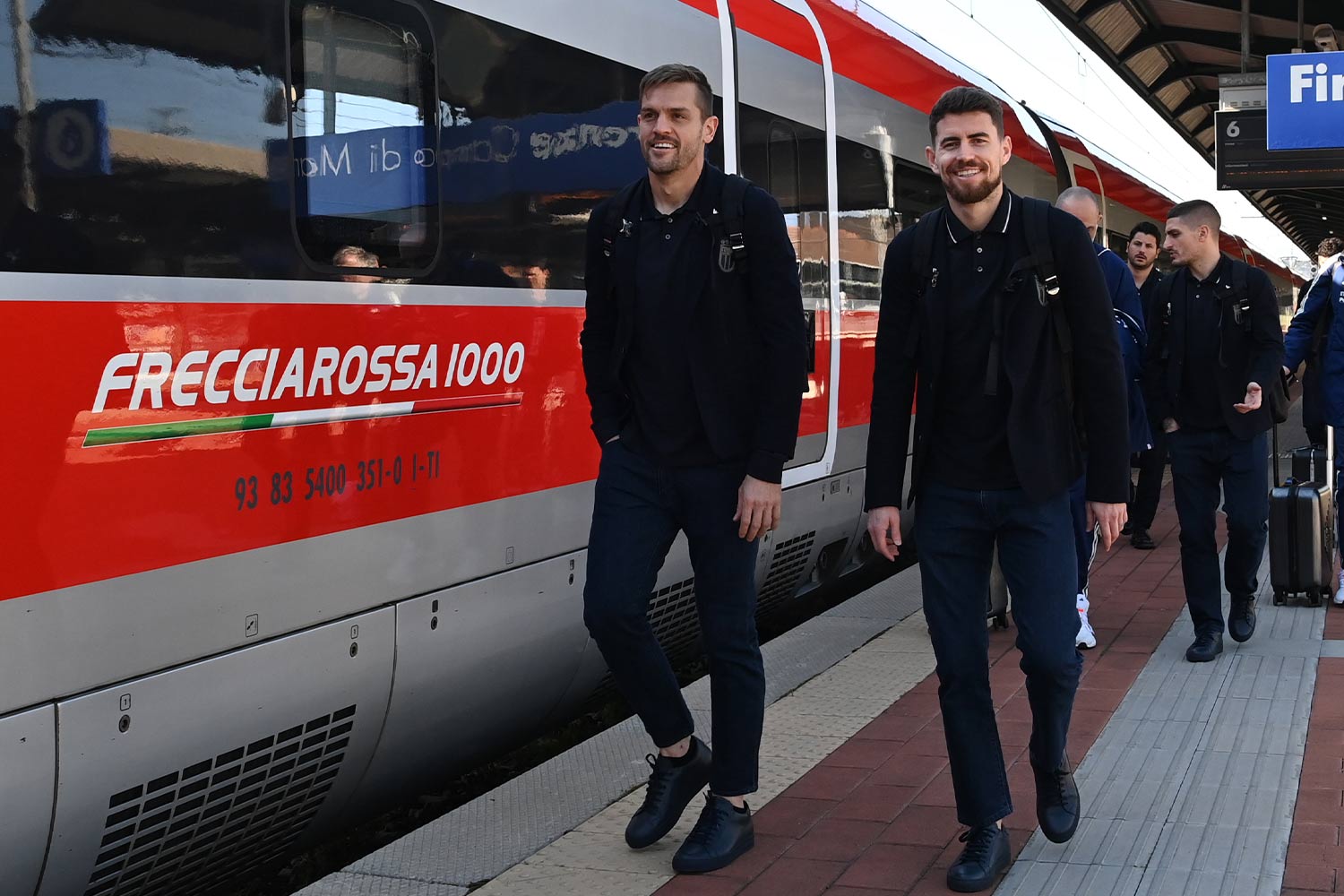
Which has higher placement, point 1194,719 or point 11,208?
point 11,208

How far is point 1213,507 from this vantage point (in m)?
5.79

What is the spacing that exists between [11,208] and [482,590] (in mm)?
1800

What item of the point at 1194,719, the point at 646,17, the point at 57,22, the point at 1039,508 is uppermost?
the point at 646,17

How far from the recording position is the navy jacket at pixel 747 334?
3.42 metres

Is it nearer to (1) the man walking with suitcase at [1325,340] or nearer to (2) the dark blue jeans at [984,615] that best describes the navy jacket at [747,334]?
(2) the dark blue jeans at [984,615]

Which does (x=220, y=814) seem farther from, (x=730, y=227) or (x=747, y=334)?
(x=730, y=227)

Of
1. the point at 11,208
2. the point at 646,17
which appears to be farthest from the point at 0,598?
the point at 646,17

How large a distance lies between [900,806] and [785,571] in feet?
8.38

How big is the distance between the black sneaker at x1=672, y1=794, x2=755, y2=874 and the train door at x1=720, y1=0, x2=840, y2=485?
2.65 meters

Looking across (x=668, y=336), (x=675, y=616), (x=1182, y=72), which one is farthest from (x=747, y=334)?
(x=1182, y=72)

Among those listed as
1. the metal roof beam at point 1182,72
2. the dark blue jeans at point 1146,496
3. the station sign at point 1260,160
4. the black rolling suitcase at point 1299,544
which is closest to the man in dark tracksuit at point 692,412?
the black rolling suitcase at point 1299,544

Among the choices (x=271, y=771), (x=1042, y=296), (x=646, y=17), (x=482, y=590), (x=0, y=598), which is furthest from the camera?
(x=646, y=17)

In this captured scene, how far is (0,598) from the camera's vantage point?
2.80 meters

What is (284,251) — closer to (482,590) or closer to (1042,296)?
(482,590)
